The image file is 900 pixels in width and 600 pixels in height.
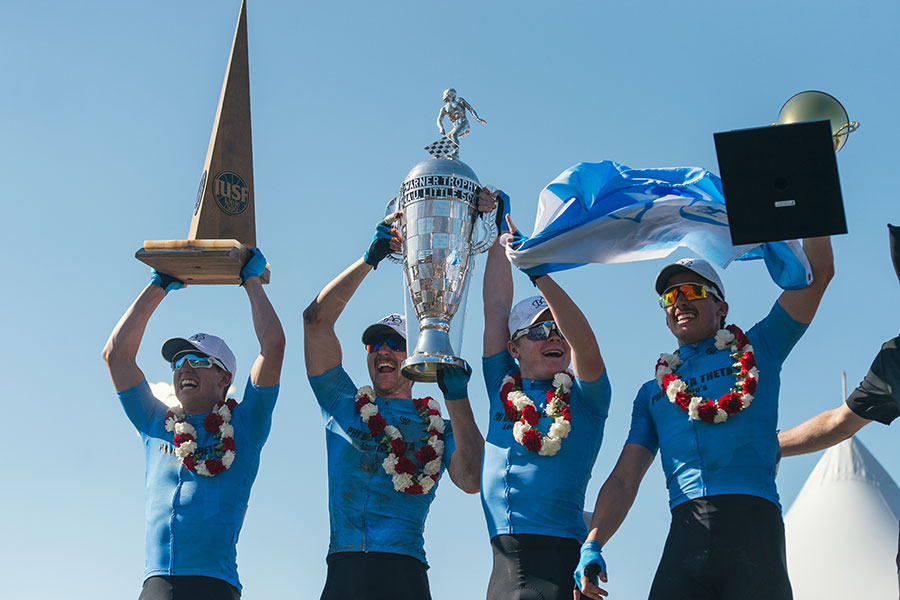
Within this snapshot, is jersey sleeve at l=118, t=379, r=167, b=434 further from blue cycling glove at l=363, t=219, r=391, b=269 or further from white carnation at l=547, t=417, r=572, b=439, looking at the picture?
white carnation at l=547, t=417, r=572, b=439

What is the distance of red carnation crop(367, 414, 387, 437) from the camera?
6023 millimetres

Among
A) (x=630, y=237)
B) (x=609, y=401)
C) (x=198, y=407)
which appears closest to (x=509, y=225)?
(x=630, y=237)

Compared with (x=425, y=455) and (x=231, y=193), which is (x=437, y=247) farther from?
(x=231, y=193)

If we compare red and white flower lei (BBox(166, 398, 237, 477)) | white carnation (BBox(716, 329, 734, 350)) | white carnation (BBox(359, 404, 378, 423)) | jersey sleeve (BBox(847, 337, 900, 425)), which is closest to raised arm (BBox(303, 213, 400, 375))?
white carnation (BBox(359, 404, 378, 423))

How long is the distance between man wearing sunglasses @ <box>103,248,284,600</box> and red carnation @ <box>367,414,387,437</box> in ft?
2.24

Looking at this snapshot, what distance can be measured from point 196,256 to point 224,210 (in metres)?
0.44

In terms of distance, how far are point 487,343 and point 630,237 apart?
0.94 metres

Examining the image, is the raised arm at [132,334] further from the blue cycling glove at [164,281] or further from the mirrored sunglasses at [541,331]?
the mirrored sunglasses at [541,331]

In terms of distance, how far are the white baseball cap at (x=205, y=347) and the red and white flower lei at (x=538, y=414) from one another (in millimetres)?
1834

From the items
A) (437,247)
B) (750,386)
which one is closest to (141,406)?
(437,247)

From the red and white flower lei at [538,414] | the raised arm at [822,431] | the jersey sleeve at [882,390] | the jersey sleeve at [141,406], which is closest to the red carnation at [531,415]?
the red and white flower lei at [538,414]

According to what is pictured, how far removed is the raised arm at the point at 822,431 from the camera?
17.6ft

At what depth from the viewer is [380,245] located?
6262 millimetres

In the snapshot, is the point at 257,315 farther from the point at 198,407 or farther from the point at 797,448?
the point at 797,448
